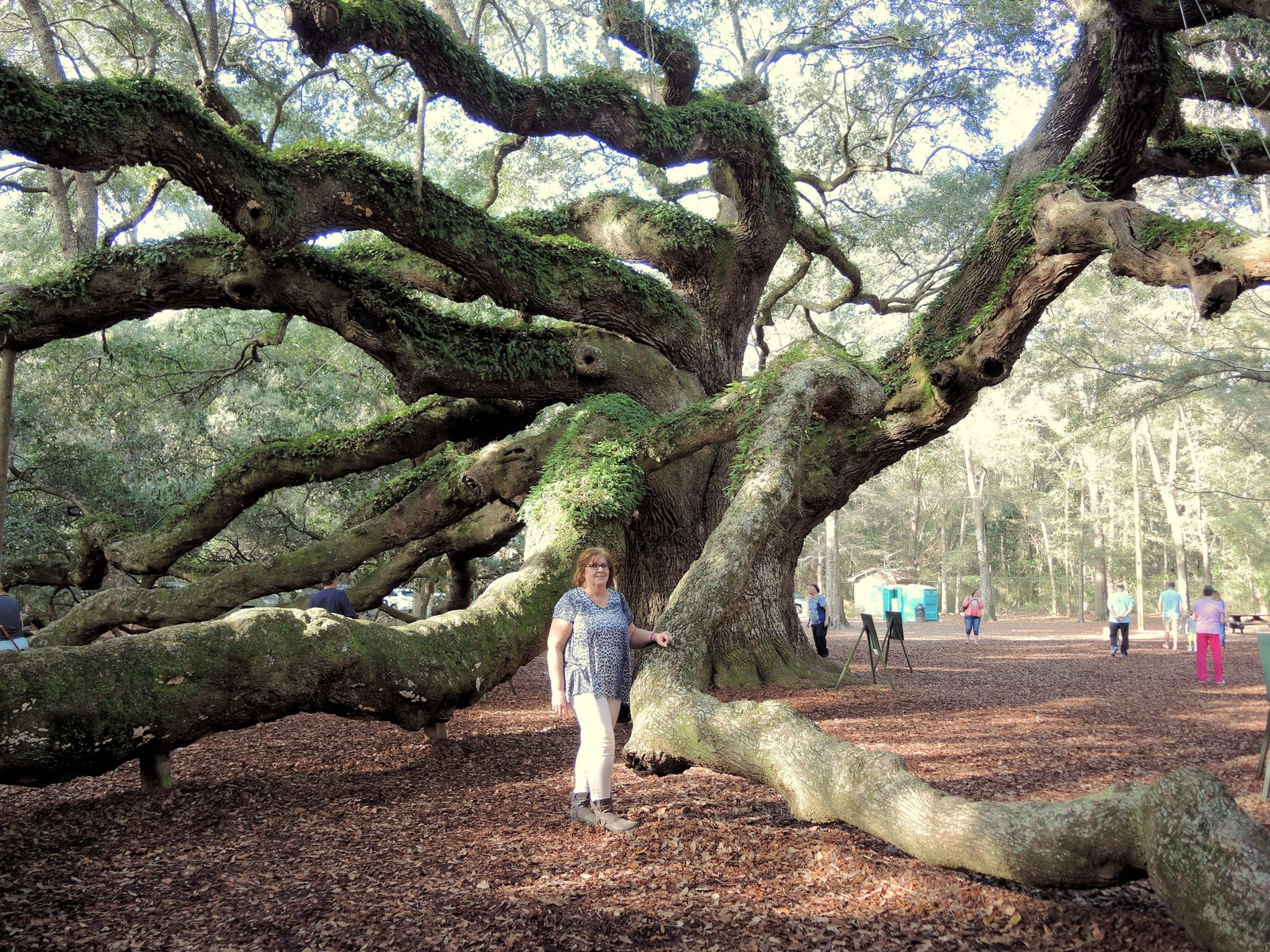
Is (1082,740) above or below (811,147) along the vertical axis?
below

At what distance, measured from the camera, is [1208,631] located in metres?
12.1

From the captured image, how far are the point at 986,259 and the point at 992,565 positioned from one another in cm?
4866

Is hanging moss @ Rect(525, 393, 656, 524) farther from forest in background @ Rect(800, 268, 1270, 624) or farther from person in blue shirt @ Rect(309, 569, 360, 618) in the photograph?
forest in background @ Rect(800, 268, 1270, 624)

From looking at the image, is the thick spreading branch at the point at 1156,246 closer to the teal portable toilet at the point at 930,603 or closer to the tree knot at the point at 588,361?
the tree knot at the point at 588,361

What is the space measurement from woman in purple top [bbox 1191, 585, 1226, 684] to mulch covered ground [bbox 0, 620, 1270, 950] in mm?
4902

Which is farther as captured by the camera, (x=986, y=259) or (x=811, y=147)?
(x=811, y=147)

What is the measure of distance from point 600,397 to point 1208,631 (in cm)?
961

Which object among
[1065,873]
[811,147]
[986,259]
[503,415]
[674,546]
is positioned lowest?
[1065,873]

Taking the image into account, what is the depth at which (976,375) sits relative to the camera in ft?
29.2

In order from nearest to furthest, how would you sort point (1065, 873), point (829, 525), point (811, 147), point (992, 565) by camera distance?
point (1065, 873) → point (811, 147) → point (829, 525) → point (992, 565)

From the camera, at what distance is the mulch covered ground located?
324 centimetres

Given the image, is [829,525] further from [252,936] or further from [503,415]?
[252,936]

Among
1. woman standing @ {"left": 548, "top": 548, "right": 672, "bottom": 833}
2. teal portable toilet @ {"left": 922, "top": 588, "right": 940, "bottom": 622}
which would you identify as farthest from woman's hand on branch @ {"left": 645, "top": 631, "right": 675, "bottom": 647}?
teal portable toilet @ {"left": 922, "top": 588, "right": 940, "bottom": 622}

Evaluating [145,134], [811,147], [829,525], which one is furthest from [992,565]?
[145,134]
